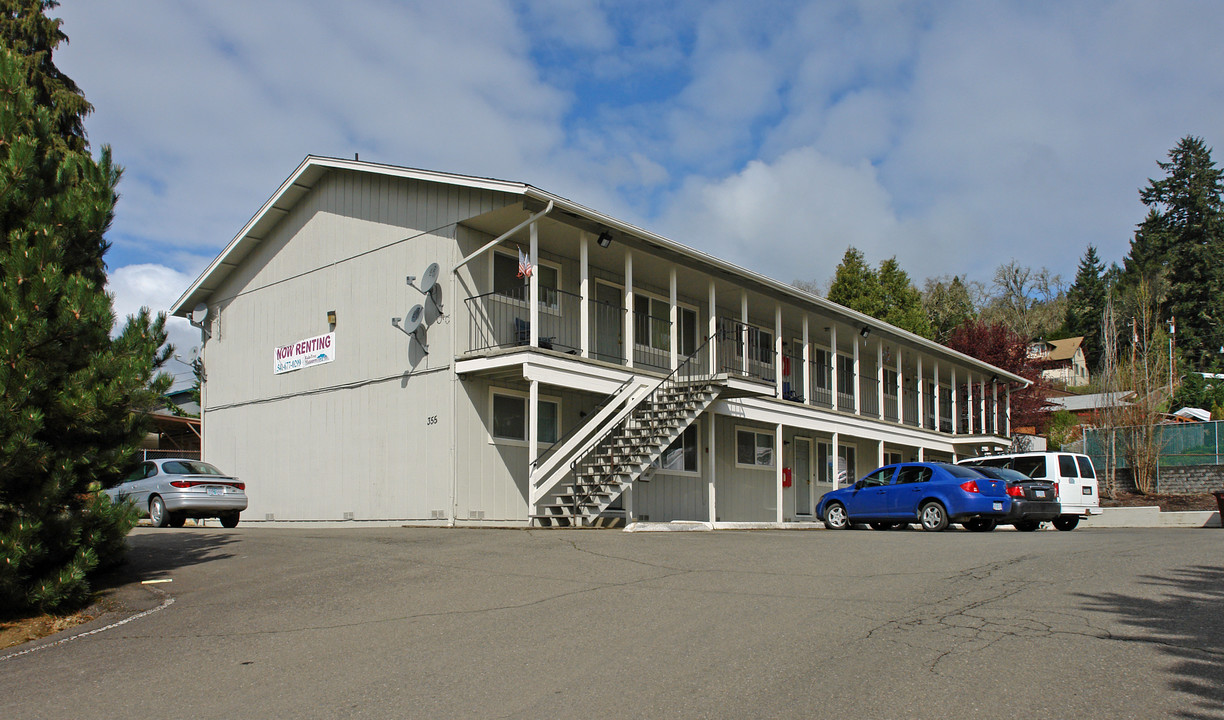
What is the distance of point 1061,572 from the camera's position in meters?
9.69

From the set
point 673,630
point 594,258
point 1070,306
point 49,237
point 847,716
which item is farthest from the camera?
point 1070,306

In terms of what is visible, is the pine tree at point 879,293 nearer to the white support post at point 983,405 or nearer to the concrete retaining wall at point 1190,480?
the white support post at point 983,405

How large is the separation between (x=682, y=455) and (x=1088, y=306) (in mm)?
67309

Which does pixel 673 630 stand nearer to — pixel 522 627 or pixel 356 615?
pixel 522 627

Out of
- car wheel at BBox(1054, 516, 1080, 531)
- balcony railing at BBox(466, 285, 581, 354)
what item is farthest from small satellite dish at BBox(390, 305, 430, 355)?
car wheel at BBox(1054, 516, 1080, 531)

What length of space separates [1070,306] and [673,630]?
269 feet

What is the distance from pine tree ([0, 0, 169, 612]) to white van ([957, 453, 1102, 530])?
18095mm

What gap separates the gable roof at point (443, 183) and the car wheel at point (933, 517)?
6.58m

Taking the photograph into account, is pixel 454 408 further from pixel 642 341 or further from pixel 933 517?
pixel 933 517

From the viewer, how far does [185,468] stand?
17.7 metres

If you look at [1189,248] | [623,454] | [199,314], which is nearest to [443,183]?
[623,454]

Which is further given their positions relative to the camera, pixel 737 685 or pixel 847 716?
pixel 737 685

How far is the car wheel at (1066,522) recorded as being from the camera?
67.1 feet

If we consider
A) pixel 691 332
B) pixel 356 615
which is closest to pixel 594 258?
pixel 691 332
